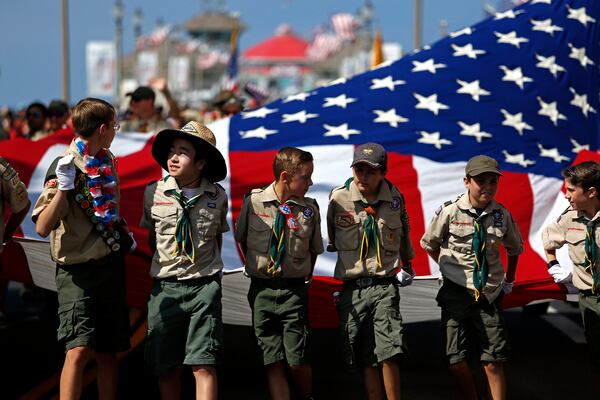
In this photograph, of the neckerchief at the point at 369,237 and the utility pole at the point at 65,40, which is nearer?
the neckerchief at the point at 369,237

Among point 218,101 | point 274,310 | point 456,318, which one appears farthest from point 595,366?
point 218,101

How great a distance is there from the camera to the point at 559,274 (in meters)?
5.97

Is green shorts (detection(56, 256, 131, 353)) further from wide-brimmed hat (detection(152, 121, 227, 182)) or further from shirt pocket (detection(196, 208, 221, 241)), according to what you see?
wide-brimmed hat (detection(152, 121, 227, 182))

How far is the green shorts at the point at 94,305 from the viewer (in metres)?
5.26

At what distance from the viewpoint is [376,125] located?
7.82 metres

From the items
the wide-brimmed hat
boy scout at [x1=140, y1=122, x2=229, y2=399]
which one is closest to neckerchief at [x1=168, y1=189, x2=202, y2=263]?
boy scout at [x1=140, y1=122, x2=229, y2=399]

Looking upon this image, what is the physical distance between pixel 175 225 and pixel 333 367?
226cm

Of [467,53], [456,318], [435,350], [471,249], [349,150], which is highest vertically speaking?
[467,53]

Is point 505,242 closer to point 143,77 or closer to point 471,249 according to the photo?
point 471,249

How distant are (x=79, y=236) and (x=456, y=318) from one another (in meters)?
2.07

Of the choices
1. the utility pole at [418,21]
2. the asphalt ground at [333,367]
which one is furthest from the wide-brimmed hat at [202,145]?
the utility pole at [418,21]

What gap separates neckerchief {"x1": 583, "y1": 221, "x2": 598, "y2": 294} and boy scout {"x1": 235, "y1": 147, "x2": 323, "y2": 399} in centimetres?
150

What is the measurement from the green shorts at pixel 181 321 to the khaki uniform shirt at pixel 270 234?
1.13 feet

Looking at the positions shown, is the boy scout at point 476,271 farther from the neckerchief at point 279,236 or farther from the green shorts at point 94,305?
the green shorts at point 94,305
